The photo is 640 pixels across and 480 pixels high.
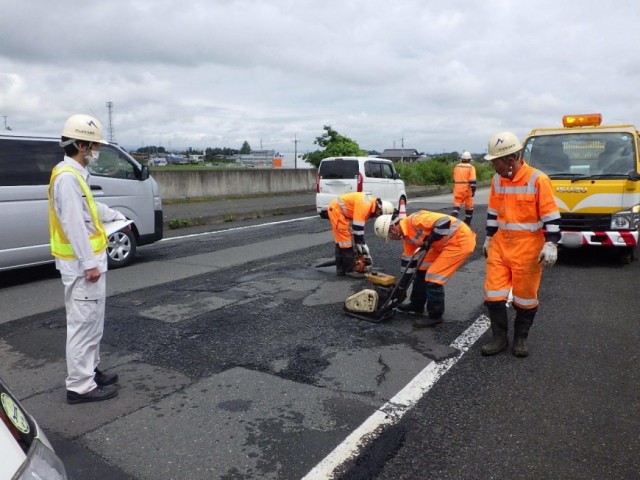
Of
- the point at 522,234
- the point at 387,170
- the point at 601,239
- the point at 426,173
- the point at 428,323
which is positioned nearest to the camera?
the point at 522,234

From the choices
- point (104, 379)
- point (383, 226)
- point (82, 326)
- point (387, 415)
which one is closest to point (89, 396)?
point (104, 379)

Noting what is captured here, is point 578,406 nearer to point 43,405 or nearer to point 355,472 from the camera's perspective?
point 355,472

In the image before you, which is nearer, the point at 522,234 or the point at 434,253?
the point at 522,234

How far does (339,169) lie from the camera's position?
49.6ft

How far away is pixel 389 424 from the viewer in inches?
131

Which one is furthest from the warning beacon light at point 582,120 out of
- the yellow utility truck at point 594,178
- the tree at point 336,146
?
the tree at point 336,146

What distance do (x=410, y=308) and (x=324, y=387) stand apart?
2.06 meters

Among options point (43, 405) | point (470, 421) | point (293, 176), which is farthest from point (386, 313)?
point (293, 176)

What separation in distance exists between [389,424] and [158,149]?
83.9 metres

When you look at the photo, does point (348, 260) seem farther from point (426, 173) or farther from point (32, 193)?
point (426, 173)

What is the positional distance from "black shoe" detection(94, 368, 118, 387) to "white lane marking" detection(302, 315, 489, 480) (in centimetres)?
182

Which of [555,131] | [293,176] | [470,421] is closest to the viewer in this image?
[470,421]

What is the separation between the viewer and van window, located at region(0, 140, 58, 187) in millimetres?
6965

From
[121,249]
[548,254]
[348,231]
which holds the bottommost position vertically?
[121,249]
